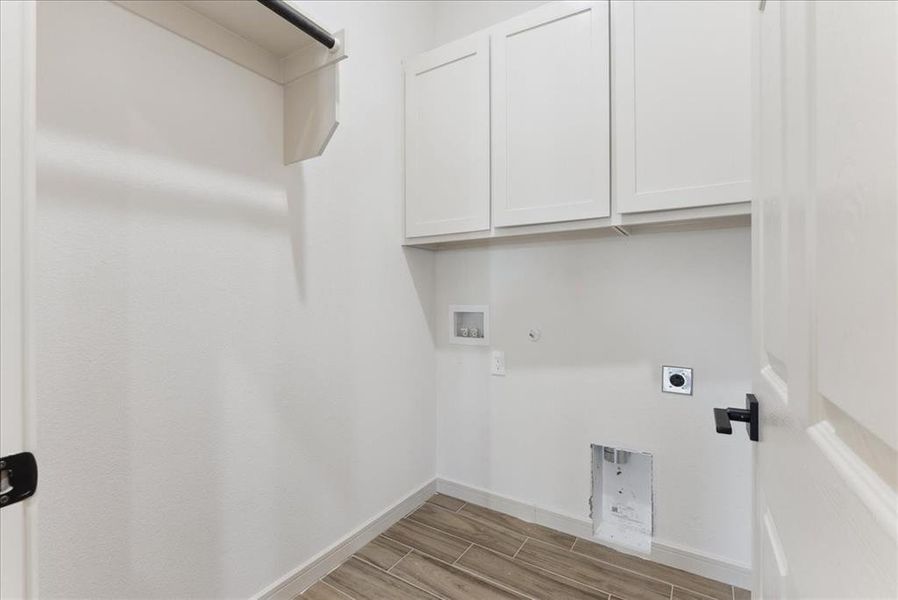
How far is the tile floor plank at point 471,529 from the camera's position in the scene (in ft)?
5.81

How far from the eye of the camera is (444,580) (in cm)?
155

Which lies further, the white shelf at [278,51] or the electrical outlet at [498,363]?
the electrical outlet at [498,363]

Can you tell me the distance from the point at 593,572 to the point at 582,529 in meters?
0.23

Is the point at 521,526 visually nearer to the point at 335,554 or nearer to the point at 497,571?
the point at 497,571

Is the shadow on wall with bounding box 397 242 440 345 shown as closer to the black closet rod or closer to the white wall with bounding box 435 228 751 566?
the white wall with bounding box 435 228 751 566

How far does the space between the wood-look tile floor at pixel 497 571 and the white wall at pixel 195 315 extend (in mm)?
218

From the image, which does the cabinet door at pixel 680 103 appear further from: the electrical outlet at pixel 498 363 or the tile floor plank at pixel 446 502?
the tile floor plank at pixel 446 502

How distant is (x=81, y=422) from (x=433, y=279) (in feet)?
5.23

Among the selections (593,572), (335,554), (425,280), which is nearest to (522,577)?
(593,572)

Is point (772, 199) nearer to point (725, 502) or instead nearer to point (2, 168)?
point (2, 168)

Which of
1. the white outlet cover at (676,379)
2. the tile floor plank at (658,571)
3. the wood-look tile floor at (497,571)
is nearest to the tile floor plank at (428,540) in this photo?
the wood-look tile floor at (497,571)

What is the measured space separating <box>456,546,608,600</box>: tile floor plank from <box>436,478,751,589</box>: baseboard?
31cm

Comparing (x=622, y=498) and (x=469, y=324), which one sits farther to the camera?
(x=469, y=324)

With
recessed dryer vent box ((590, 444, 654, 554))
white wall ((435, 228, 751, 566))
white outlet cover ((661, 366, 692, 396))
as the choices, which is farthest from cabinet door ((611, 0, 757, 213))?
recessed dryer vent box ((590, 444, 654, 554))
